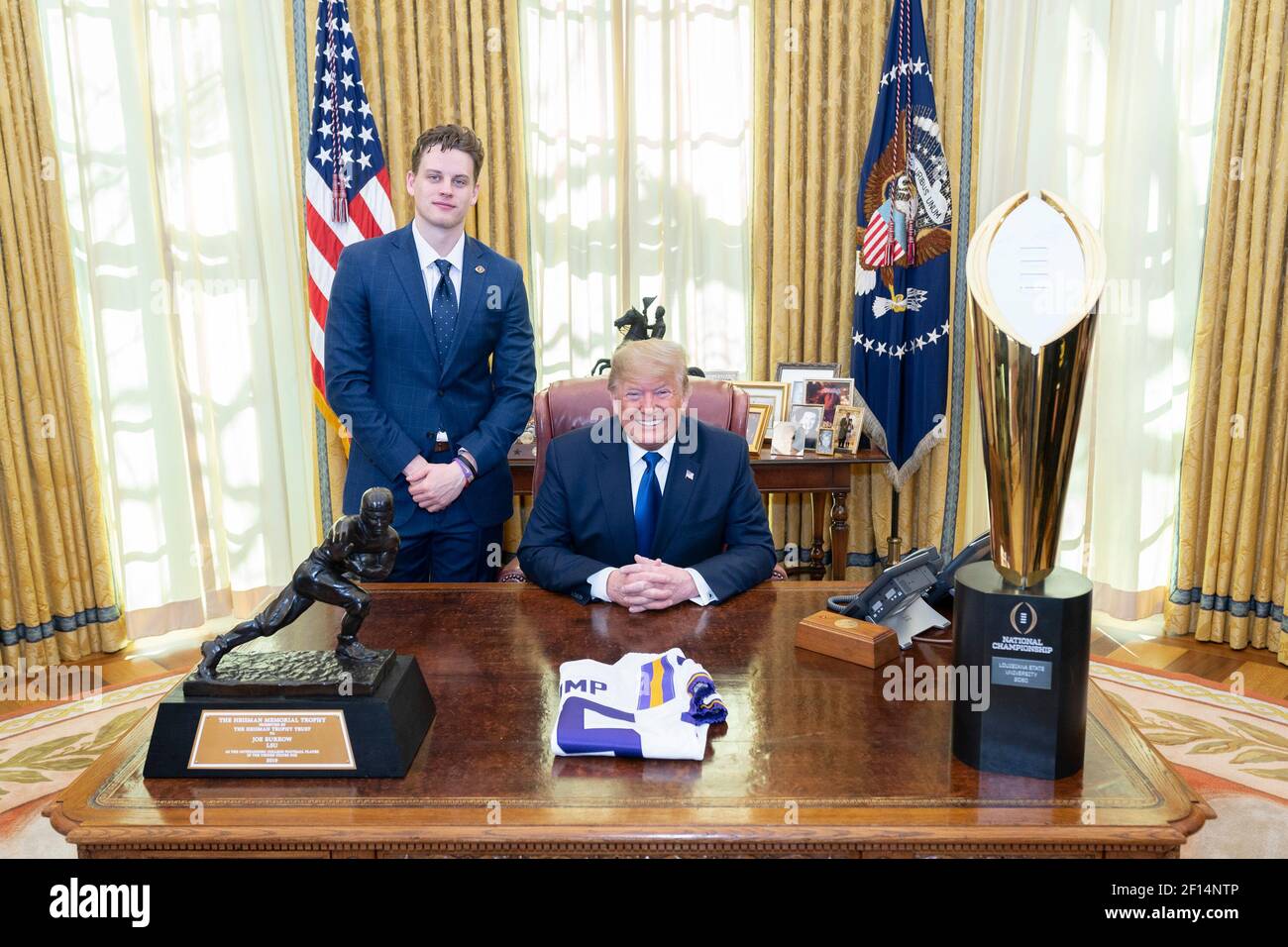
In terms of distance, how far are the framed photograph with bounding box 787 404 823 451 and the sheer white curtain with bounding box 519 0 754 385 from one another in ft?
2.14

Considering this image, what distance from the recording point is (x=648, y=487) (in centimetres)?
258

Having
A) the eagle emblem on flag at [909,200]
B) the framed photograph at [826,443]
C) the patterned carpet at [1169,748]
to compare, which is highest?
the eagle emblem on flag at [909,200]

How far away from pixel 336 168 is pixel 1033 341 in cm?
348

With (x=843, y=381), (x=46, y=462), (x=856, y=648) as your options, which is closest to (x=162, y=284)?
(x=46, y=462)

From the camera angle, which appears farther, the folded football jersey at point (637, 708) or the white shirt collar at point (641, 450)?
the white shirt collar at point (641, 450)

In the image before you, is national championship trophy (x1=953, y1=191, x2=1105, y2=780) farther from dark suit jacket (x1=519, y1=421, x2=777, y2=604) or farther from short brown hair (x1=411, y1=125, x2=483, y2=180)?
short brown hair (x1=411, y1=125, x2=483, y2=180)

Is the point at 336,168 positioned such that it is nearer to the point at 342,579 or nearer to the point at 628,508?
the point at 628,508

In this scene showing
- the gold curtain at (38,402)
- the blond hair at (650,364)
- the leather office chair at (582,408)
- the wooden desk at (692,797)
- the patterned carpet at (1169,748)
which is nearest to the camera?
the wooden desk at (692,797)

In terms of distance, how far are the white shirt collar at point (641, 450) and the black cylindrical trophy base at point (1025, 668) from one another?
1151mm

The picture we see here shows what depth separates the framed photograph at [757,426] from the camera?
13.6 ft

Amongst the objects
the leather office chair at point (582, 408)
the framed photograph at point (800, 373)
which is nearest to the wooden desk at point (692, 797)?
the leather office chair at point (582, 408)

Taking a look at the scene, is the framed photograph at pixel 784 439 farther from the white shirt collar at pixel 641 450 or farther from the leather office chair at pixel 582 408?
the white shirt collar at pixel 641 450

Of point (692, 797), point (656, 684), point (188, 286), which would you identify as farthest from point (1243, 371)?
point (188, 286)
